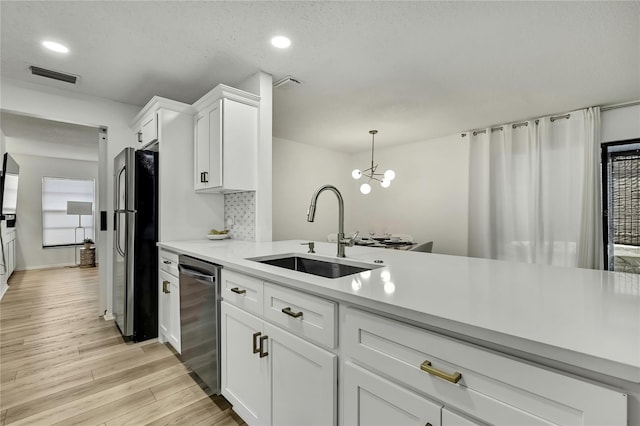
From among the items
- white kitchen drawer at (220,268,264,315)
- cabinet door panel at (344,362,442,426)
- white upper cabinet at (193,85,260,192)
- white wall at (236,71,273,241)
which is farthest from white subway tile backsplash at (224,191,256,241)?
cabinet door panel at (344,362,442,426)

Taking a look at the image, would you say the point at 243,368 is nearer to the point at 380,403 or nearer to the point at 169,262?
the point at 380,403

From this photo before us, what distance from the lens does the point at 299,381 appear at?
3.92 feet

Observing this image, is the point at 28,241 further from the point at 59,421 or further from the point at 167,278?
the point at 59,421

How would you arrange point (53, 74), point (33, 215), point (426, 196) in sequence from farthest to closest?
point (33, 215)
point (426, 196)
point (53, 74)

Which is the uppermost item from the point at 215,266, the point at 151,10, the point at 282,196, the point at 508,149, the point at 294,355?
the point at 151,10

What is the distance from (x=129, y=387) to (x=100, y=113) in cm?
280

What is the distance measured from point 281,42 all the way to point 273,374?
223 cm

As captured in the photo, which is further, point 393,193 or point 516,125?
point 393,193

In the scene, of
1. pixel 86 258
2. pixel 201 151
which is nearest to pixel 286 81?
pixel 201 151

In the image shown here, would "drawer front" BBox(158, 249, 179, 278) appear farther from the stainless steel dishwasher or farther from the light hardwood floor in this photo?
the light hardwood floor

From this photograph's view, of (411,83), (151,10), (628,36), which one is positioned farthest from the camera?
(411,83)

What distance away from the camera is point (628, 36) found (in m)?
2.22

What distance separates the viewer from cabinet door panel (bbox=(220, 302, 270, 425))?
1.41m

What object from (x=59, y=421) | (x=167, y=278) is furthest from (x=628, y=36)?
(x=59, y=421)
